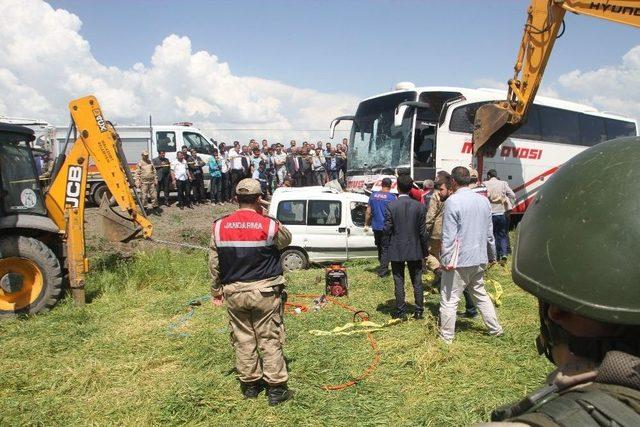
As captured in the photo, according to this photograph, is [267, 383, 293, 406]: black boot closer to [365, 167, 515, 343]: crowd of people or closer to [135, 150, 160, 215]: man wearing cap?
[365, 167, 515, 343]: crowd of people

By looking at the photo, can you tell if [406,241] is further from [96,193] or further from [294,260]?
[96,193]

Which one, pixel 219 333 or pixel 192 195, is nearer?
pixel 219 333

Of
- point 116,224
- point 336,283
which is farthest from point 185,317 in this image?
point 116,224

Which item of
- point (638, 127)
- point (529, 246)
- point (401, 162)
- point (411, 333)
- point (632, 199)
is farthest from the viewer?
point (638, 127)

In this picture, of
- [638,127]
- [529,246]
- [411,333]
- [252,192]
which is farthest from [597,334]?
[638,127]

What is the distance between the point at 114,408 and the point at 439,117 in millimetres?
9715

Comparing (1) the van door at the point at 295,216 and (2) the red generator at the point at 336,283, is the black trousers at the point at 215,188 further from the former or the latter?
(2) the red generator at the point at 336,283

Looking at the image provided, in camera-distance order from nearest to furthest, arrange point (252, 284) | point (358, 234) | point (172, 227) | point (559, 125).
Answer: point (252, 284) < point (358, 234) < point (172, 227) < point (559, 125)

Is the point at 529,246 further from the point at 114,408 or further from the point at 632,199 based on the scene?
the point at 114,408

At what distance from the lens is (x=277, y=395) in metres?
4.12

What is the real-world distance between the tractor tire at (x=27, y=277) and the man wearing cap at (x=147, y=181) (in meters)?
7.74

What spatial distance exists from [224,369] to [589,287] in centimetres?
436

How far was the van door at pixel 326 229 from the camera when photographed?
10.1 meters

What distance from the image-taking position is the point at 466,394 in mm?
4121
